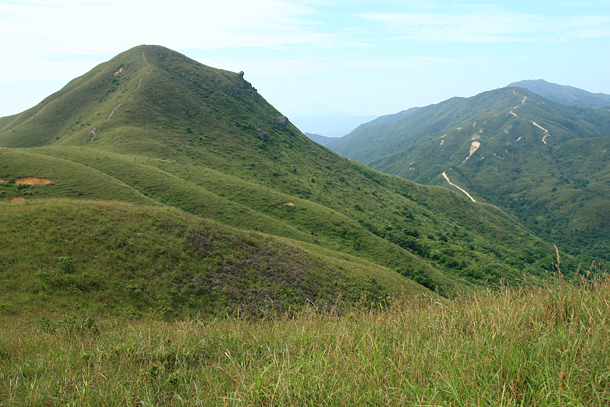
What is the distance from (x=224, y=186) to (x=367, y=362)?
5467cm

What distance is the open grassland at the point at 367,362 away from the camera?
3.44 meters

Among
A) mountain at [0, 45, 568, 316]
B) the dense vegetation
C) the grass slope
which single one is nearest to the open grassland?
the dense vegetation

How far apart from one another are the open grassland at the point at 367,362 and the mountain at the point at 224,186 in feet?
13.6

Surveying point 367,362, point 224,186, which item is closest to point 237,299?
point 367,362

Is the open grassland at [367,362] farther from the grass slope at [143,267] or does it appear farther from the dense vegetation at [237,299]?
the grass slope at [143,267]

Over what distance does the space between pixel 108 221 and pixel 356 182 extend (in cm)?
7946

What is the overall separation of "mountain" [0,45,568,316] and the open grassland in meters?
4.14

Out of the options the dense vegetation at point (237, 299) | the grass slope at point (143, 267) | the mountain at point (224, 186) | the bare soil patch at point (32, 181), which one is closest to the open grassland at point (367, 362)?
the dense vegetation at point (237, 299)

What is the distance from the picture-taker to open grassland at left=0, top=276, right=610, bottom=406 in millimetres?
3438

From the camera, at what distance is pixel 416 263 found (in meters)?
49.3

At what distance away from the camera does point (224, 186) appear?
186ft

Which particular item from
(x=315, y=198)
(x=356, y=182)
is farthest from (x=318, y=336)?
(x=356, y=182)

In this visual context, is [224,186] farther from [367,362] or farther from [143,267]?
[367,362]

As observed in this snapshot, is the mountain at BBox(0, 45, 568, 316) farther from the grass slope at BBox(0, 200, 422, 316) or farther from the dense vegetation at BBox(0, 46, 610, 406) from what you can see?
the dense vegetation at BBox(0, 46, 610, 406)
